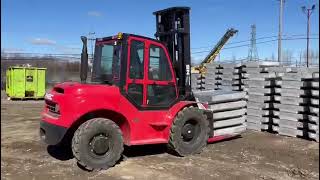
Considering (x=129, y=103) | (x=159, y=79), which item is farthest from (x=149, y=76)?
(x=129, y=103)

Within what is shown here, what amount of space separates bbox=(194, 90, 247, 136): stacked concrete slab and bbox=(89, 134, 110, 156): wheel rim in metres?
3.11

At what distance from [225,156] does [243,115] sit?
2.63 meters

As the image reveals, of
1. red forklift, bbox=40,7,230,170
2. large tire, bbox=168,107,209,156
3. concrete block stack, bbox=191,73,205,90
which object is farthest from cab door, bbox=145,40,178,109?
concrete block stack, bbox=191,73,205,90

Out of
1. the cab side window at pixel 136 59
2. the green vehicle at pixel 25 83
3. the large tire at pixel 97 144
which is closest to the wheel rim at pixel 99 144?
the large tire at pixel 97 144

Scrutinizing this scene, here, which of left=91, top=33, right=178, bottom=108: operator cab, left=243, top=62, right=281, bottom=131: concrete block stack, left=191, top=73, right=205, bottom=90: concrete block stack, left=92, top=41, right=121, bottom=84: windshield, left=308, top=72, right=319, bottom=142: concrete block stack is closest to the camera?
left=91, top=33, right=178, bottom=108: operator cab

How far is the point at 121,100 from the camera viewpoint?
8.00m

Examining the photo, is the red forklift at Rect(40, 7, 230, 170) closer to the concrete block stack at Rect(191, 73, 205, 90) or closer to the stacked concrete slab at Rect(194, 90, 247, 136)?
the stacked concrete slab at Rect(194, 90, 247, 136)

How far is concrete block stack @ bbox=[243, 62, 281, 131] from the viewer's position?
11961 millimetres

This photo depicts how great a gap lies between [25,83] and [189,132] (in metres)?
18.9

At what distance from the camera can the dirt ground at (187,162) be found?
7.51 metres

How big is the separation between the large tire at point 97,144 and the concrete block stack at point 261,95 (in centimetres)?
538

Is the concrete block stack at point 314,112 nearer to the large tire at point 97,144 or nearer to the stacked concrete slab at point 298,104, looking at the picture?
the stacked concrete slab at point 298,104

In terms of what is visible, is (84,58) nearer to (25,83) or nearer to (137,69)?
(137,69)

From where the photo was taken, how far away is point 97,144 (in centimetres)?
775
